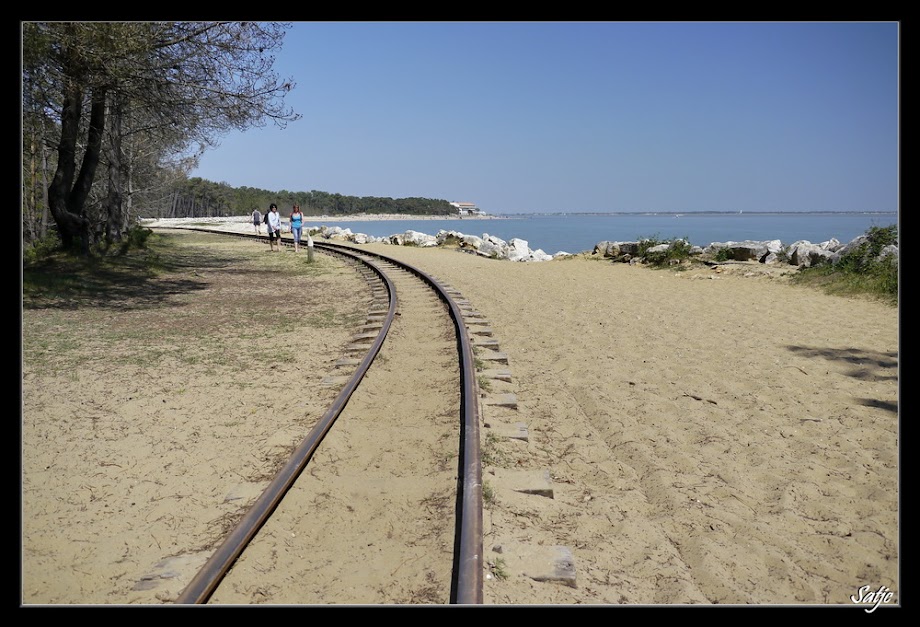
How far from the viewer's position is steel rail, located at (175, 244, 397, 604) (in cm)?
276

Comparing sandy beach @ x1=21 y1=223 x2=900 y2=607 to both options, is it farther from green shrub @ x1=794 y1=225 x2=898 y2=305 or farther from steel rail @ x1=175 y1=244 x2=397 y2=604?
green shrub @ x1=794 y1=225 x2=898 y2=305

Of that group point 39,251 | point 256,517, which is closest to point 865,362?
point 256,517

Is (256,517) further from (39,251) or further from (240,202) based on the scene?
(240,202)

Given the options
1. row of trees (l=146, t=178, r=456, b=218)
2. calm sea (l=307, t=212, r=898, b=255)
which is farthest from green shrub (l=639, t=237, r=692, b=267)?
row of trees (l=146, t=178, r=456, b=218)

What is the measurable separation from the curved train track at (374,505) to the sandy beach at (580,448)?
0.60 feet

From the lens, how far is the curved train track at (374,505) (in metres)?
2.91

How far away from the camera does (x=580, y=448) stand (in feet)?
15.5

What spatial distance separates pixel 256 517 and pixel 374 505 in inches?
28.2

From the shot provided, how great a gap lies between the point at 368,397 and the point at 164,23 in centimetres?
952

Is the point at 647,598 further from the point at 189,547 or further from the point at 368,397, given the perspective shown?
the point at 368,397

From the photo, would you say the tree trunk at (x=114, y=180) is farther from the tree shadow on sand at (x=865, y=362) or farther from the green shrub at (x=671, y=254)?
the tree shadow on sand at (x=865, y=362)

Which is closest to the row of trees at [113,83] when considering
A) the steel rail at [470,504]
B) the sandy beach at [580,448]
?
the sandy beach at [580,448]
